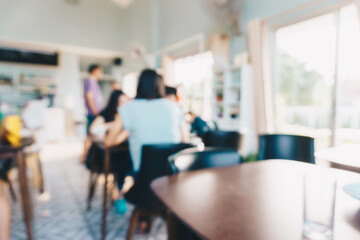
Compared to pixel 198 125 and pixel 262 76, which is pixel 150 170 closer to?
pixel 198 125

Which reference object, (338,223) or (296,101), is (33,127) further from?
(338,223)

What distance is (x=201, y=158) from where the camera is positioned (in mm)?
1063

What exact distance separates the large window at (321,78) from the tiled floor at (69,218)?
2320 millimetres

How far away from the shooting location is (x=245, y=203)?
2.24 ft

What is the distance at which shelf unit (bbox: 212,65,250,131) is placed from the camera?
356 cm

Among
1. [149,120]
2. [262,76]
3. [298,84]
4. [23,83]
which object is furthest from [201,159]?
[23,83]

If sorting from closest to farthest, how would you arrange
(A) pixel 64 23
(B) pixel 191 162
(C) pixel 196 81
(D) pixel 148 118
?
(B) pixel 191 162 → (D) pixel 148 118 → (C) pixel 196 81 → (A) pixel 64 23

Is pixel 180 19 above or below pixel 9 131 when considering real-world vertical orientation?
above

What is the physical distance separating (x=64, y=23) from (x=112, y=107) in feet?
17.4

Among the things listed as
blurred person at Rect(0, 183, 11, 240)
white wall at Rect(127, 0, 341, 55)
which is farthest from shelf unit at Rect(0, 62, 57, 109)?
blurred person at Rect(0, 183, 11, 240)

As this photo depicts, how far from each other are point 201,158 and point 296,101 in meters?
2.74

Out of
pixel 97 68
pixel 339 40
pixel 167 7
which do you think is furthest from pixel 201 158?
pixel 167 7

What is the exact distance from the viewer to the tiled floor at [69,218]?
6.11 ft

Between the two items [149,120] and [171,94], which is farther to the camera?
[171,94]
